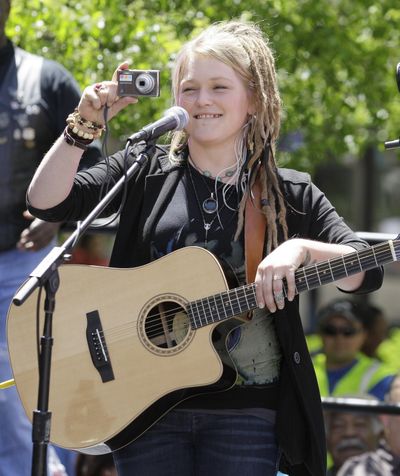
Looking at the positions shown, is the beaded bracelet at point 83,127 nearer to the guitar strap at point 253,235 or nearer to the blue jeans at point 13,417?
the guitar strap at point 253,235

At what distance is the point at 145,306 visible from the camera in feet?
10.2

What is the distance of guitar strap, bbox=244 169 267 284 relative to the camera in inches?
118

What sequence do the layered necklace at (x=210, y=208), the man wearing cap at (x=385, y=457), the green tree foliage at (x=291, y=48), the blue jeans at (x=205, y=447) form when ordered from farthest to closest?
the green tree foliage at (x=291, y=48), the man wearing cap at (x=385, y=457), the layered necklace at (x=210, y=208), the blue jeans at (x=205, y=447)

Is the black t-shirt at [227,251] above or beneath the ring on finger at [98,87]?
beneath

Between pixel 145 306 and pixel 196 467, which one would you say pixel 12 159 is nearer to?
pixel 145 306

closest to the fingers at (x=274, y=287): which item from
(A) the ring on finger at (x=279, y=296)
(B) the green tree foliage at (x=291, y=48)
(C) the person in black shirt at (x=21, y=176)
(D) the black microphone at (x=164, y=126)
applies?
(A) the ring on finger at (x=279, y=296)

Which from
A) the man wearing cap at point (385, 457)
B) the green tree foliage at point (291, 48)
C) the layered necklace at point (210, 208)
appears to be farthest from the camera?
the green tree foliage at point (291, 48)

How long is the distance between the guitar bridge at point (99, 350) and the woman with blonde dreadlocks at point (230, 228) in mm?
175

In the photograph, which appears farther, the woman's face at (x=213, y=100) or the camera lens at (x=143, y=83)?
the woman's face at (x=213, y=100)

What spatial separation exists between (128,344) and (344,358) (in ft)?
9.02

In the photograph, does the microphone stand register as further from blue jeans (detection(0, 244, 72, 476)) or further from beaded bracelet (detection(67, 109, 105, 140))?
blue jeans (detection(0, 244, 72, 476))

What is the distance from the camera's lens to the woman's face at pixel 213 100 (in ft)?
10.1

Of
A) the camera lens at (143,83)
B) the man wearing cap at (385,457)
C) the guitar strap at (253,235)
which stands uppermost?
the camera lens at (143,83)

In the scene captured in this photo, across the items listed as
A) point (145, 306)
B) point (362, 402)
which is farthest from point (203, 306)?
point (362, 402)
